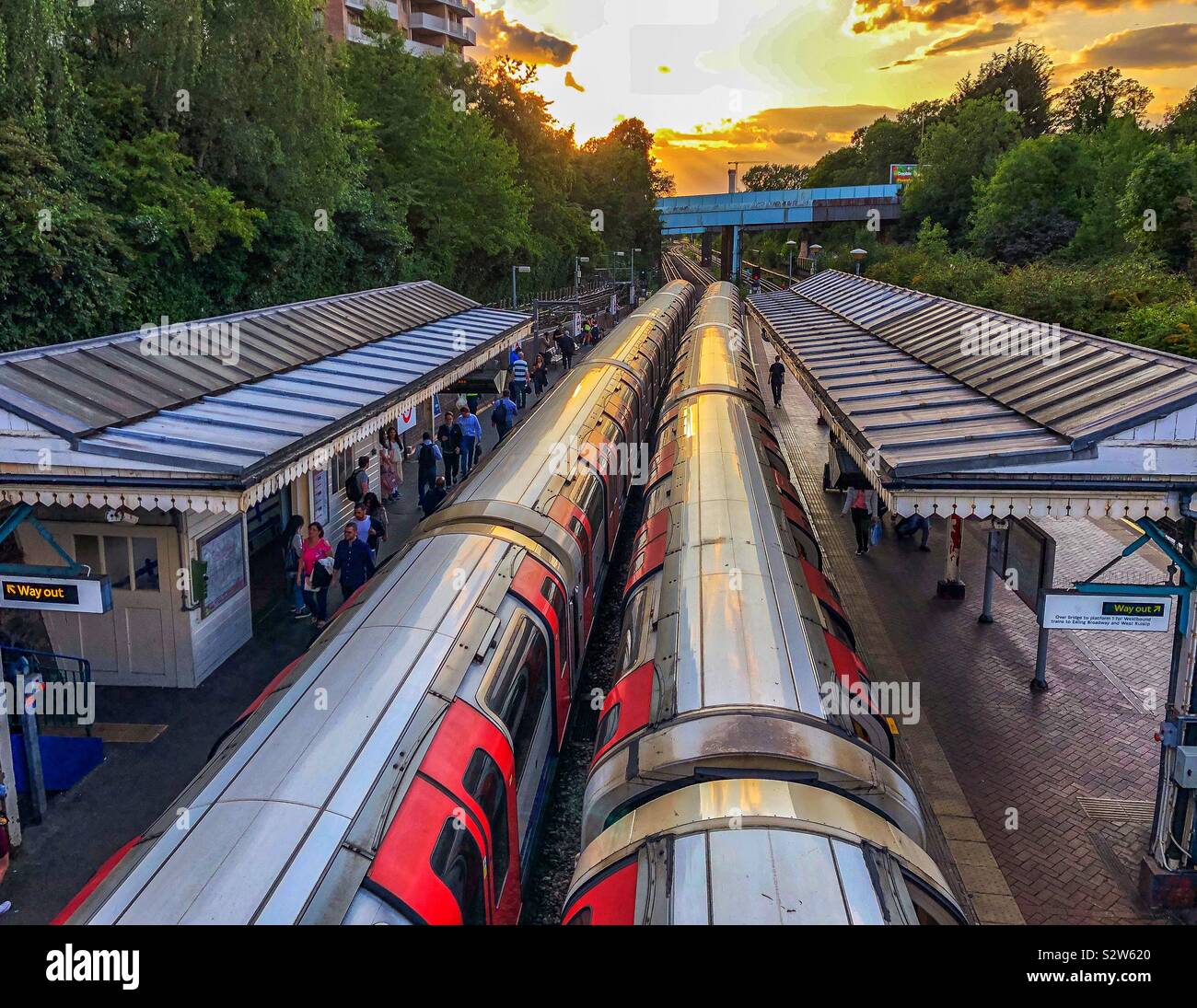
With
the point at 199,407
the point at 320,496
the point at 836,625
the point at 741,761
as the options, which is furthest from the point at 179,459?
the point at 320,496

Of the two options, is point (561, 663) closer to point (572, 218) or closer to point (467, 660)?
point (467, 660)

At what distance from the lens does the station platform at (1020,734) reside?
25.5 ft

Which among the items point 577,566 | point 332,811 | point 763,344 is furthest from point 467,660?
point 763,344

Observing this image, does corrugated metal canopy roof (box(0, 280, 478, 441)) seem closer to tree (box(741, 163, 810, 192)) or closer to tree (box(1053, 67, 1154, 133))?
tree (box(1053, 67, 1154, 133))

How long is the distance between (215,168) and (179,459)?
19.3m

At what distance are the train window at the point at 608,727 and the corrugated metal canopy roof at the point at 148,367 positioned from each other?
501 cm

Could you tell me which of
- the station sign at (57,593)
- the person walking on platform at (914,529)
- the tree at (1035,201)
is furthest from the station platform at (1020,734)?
the tree at (1035,201)

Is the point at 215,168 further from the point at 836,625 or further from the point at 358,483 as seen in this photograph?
the point at 836,625

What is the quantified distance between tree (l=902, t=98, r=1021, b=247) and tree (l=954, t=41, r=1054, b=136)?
16556mm

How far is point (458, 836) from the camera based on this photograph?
5.14 metres

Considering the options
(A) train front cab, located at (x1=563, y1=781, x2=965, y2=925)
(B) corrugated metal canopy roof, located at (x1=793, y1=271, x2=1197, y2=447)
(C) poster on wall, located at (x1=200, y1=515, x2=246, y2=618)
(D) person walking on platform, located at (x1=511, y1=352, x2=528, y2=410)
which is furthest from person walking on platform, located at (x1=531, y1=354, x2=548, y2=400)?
(A) train front cab, located at (x1=563, y1=781, x2=965, y2=925)

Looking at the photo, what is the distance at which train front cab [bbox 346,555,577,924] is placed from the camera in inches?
181

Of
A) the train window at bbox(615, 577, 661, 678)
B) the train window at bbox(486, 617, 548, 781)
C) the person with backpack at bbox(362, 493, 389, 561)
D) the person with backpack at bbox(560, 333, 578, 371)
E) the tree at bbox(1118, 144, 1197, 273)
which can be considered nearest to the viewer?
the train window at bbox(486, 617, 548, 781)

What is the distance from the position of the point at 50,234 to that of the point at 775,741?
16.8 m
